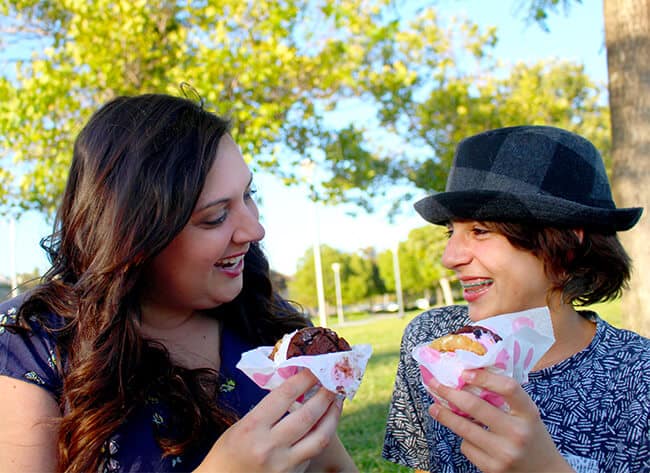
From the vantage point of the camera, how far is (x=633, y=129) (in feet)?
14.9

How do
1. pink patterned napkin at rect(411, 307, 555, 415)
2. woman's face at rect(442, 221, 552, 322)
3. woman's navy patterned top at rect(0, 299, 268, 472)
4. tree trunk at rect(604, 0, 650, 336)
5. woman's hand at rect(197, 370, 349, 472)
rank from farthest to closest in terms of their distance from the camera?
tree trunk at rect(604, 0, 650, 336) → woman's face at rect(442, 221, 552, 322) → woman's navy patterned top at rect(0, 299, 268, 472) → pink patterned napkin at rect(411, 307, 555, 415) → woman's hand at rect(197, 370, 349, 472)

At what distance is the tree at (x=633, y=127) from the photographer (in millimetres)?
4488

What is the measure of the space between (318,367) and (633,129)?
3.72 meters

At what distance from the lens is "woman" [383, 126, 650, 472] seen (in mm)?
2209

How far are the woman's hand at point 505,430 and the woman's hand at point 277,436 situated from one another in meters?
0.39

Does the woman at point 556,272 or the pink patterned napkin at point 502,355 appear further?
the woman at point 556,272

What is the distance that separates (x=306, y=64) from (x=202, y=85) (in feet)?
5.87

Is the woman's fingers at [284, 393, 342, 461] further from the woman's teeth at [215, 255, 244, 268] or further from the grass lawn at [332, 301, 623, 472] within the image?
the grass lawn at [332, 301, 623, 472]

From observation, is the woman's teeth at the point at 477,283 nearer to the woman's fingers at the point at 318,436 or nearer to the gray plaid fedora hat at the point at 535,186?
the gray plaid fedora hat at the point at 535,186

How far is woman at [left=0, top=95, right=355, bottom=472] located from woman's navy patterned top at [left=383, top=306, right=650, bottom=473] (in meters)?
0.43

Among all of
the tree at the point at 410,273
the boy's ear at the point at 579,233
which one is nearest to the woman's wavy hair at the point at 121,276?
the boy's ear at the point at 579,233

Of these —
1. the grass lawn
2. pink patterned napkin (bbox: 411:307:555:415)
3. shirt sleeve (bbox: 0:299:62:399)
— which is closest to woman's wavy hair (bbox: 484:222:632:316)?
pink patterned napkin (bbox: 411:307:555:415)

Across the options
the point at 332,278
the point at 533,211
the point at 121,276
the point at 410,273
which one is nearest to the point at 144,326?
the point at 121,276

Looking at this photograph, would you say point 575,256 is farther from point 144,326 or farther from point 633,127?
point 633,127
